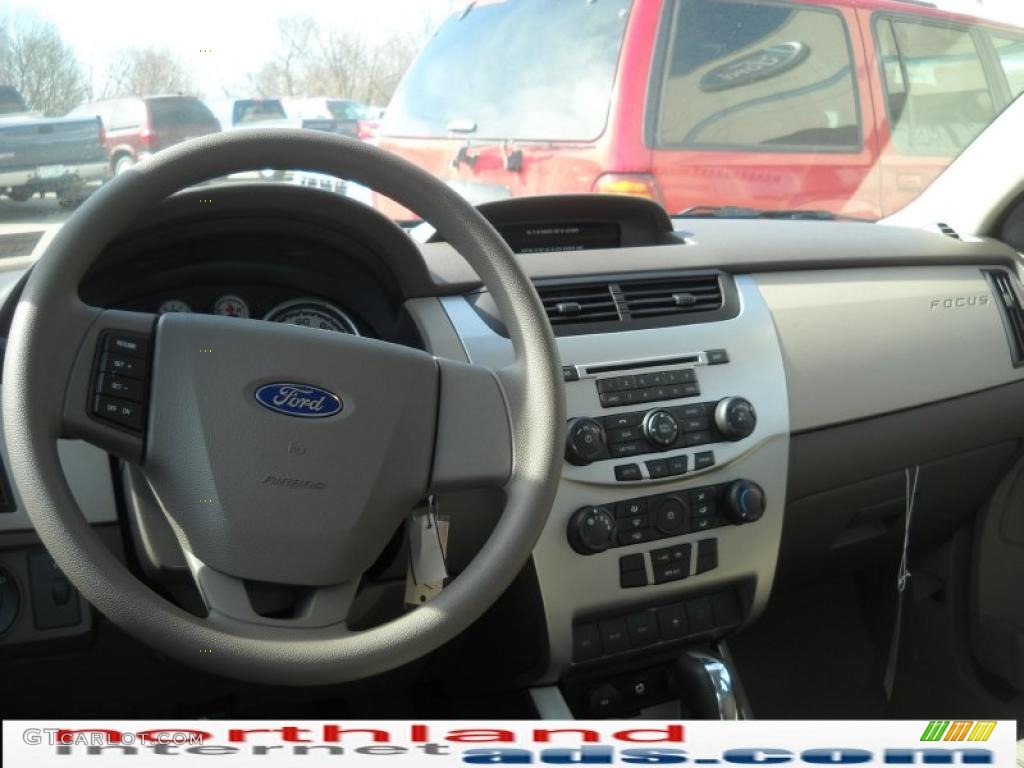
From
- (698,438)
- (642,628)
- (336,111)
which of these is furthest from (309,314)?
(642,628)

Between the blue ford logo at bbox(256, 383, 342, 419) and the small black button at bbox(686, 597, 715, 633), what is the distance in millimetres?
977

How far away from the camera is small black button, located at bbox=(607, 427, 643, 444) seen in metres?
1.98

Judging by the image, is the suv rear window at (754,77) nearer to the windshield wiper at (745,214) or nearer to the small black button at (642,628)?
the windshield wiper at (745,214)

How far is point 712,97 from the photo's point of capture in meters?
3.49

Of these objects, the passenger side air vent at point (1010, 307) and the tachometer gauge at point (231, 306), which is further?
the passenger side air vent at point (1010, 307)

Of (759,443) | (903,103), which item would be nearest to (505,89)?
(903,103)

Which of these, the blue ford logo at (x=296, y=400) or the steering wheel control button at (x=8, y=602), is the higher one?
the blue ford logo at (x=296, y=400)

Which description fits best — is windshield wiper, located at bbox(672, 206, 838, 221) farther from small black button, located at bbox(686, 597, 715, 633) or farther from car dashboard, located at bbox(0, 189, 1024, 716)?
small black button, located at bbox(686, 597, 715, 633)

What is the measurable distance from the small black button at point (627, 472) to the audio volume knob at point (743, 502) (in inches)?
8.5

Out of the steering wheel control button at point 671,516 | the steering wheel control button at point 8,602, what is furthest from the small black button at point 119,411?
the steering wheel control button at point 671,516

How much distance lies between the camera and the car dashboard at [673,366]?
1.88 meters

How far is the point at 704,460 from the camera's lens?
206 cm

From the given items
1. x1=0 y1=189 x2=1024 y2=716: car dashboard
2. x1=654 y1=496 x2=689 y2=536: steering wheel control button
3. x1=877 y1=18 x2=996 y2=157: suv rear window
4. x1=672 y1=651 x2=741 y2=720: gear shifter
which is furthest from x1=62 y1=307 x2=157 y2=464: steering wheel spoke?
x1=877 y1=18 x2=996 y2=157: suv rear window

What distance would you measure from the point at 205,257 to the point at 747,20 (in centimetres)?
229
